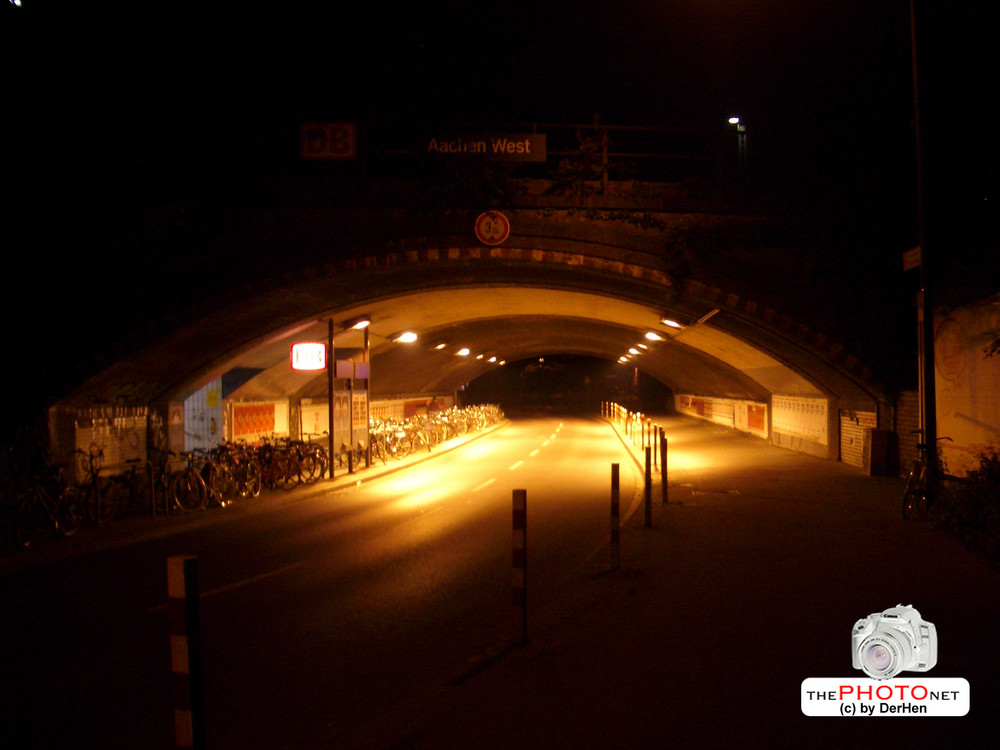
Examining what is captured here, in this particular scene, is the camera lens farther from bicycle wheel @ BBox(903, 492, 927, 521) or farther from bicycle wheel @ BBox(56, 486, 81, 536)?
bicycle wheel @ BBox(56, 486, 81, 536)

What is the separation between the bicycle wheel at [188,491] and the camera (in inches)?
567

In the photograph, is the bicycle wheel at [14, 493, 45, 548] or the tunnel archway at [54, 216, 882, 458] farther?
the tunnel archway at [54, 216, 882, 458]

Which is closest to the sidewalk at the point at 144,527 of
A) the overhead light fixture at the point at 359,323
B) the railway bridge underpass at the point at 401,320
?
the railway bridge underpass at the point at 401,320

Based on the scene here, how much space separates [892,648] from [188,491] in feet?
41.7

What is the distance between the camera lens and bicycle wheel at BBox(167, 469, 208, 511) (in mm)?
14414

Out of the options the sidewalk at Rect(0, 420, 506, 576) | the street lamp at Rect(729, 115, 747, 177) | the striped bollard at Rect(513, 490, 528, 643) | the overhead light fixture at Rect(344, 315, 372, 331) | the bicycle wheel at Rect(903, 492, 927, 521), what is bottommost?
the sidewalk at Rect(0, 420, 506, 576)

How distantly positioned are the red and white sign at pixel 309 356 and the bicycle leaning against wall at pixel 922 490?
13210mm

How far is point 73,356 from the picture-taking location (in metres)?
15.2

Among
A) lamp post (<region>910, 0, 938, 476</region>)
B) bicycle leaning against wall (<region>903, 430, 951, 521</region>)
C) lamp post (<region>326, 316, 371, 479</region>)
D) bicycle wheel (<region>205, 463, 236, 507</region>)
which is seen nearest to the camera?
bicycle leaning against wall (<region>903, 430, 951, 521</region>)

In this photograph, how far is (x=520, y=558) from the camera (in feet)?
20.0

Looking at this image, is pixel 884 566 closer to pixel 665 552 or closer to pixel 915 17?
pixel 665 552

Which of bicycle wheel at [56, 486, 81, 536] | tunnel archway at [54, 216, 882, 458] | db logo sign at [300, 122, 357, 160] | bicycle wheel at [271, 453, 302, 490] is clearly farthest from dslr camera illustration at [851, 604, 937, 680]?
db logo sign at [300, 122, 357, 160]

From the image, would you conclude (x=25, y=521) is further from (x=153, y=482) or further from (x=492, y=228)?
(x=492, y=228)

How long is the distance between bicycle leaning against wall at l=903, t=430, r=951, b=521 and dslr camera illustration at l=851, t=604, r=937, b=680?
6.69 m
